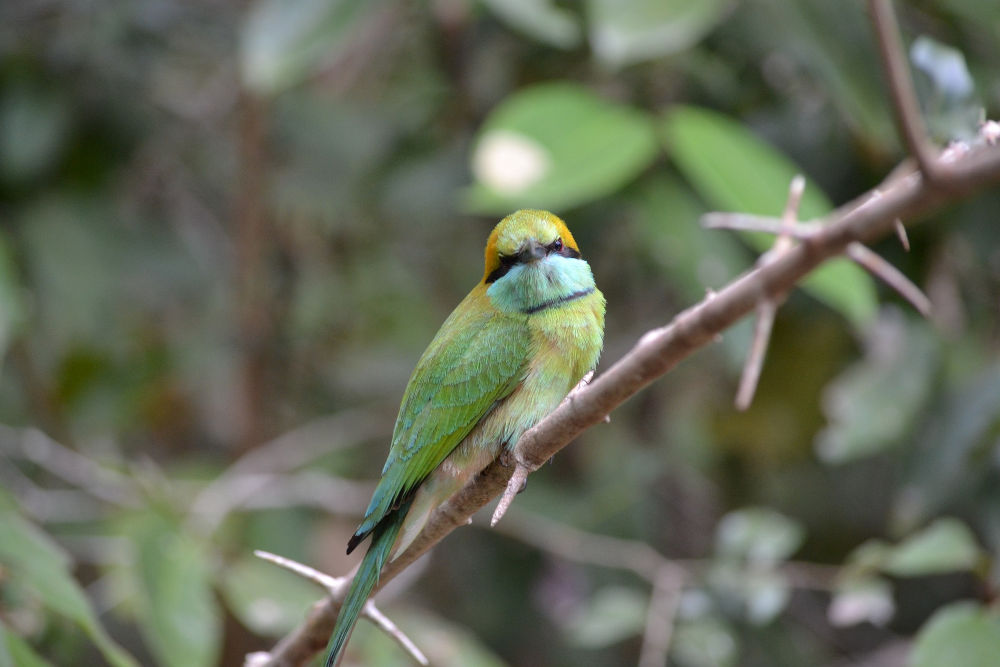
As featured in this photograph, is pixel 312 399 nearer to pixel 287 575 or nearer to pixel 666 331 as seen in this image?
pixel 287 575

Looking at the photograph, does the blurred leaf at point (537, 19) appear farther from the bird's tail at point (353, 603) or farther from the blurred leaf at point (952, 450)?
the bird's tail at point (353, 603)

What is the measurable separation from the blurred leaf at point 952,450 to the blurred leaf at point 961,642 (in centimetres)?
51

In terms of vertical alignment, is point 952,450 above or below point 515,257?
above

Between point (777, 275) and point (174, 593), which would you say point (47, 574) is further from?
point (777, 275)

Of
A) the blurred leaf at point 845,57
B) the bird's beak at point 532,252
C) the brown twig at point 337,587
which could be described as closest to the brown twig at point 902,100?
the bird's beak at point 532,252

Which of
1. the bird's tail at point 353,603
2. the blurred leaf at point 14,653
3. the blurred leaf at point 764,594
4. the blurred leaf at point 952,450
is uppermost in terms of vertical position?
the blurred leaf at point 952,450

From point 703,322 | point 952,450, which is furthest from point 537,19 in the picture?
point 703,322

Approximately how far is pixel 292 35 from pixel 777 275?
5.62 ft

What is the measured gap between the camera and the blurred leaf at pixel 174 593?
1665mm

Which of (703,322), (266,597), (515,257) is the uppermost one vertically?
(515,257)

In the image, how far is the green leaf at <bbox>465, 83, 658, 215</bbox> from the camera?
1.83 meters

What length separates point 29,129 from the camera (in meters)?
2.68

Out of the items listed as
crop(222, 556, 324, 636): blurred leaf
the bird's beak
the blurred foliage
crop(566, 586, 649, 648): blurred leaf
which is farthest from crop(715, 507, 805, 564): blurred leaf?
the bird's beak

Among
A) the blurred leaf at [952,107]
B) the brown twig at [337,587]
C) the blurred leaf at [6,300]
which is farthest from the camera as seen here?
the blurred leaf at [6,300]
